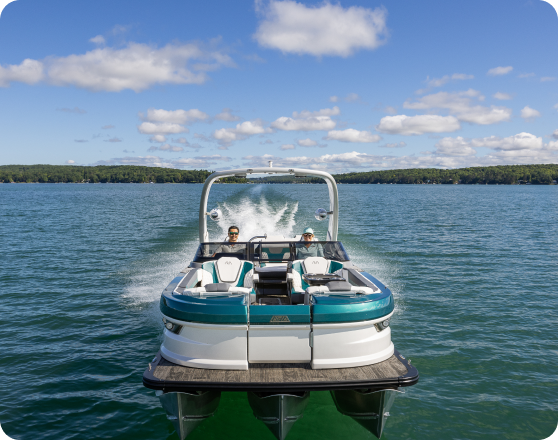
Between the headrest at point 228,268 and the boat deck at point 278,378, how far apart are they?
102 inches

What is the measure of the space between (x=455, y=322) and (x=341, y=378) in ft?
22.3

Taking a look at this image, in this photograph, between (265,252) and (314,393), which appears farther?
(265,252)

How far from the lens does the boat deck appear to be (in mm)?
4598

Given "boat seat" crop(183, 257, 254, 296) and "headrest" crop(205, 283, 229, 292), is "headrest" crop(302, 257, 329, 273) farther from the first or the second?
"headrest" crop(205, 283, 229, 292)

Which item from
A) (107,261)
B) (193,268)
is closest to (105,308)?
(193,268)

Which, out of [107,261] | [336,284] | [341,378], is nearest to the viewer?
[341,378]

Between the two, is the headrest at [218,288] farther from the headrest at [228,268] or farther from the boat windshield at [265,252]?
the boat windshield at [265,252]

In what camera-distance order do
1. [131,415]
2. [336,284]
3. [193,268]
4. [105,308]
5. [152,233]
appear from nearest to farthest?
[336,284]
[131,415]
[193,268]
[105,308]
[152,233]

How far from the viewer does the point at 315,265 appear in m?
7.55

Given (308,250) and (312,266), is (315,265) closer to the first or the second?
(312,266)

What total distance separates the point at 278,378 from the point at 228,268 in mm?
3152

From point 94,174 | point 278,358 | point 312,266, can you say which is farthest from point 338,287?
point 94,174

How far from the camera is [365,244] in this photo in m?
21.9

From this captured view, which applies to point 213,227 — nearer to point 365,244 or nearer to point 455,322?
point 365,244
